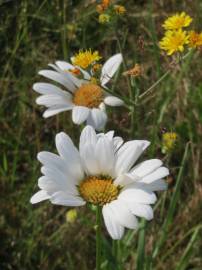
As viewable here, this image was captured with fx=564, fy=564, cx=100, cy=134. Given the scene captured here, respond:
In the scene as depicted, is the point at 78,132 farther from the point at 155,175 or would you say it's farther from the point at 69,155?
the point at 155,175

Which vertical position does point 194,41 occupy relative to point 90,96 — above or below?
above

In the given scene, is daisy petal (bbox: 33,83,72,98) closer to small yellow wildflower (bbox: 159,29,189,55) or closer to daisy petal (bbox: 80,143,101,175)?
small yellow wildflower (bbox: 159,29,189,55)

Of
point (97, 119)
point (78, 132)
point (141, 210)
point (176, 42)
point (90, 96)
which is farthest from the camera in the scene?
point (78, 132)

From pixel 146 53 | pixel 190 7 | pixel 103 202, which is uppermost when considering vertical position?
pixel 190 7

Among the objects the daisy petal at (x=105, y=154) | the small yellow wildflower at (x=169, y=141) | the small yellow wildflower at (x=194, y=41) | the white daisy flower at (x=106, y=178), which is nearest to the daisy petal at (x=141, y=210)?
the white daisy flower at (x=106, y=178)

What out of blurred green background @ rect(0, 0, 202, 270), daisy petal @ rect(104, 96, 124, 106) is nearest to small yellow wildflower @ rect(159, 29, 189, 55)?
blurred green background @ rect(0, 0, 202, 270)

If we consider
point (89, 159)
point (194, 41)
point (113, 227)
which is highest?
point (194, 41)

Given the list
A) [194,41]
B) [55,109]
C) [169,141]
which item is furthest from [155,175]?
[55,109]

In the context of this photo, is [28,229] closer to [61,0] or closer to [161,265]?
[161,265]

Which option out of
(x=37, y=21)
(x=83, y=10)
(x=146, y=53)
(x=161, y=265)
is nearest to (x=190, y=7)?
(x=146, y=53)
